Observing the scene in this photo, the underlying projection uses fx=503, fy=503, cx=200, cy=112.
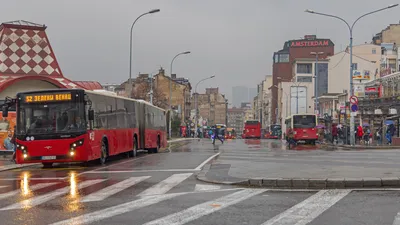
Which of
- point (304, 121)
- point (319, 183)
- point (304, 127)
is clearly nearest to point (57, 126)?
point (319, 183)

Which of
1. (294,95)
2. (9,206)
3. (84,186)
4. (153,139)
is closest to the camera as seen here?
(9,206)

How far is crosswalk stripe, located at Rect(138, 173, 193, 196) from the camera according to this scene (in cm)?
1091

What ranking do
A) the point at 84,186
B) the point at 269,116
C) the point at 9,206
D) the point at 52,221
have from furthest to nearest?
the point at 269,116 → the point at 84,186 → the point at 9,206 → the point at 52,221

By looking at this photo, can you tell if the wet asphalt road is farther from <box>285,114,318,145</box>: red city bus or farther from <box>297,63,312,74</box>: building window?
<box>297,63,312,74</box>: building window

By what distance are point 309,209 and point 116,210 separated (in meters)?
3.27

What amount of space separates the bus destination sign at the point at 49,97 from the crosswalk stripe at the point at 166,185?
5815 millimetres

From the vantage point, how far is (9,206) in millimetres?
9250

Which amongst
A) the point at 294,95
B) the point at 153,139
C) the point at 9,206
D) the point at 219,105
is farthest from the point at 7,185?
the point at 219,105

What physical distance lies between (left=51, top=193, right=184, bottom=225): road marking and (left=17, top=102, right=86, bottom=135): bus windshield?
8526 mm

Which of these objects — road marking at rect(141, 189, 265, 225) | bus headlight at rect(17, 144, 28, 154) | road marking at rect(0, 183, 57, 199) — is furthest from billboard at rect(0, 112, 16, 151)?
road marking at rect(141, 189, 265, 225)

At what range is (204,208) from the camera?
870cm

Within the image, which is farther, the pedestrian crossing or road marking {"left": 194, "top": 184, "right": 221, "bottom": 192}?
road marking {"left": 194, "top": 184, "right": 221, "bottom": 192}

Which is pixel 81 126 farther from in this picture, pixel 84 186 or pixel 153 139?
pixel 153 139

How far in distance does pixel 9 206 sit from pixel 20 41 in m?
23.2
